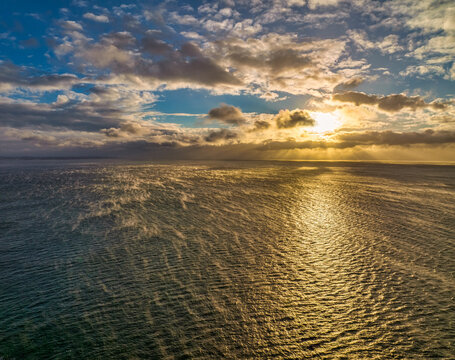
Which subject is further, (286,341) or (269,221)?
(269,221)

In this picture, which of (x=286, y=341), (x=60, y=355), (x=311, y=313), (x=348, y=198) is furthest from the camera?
(x=348, y=198)

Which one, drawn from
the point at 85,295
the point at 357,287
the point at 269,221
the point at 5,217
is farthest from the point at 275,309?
the point at 5,217

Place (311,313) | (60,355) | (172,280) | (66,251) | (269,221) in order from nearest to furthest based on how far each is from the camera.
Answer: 1. (60,355)
2. (311,313)
3. (172,280)
4. (66,251)
5. (269,221)

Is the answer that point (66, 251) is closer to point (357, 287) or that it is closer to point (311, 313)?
point (311, 313)

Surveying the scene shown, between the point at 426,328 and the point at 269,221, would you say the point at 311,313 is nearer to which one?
the point at 426,328

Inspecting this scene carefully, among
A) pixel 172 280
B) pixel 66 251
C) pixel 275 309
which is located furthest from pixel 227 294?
pixel 66 251

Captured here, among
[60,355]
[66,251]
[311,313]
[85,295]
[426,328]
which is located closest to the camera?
[60,355]
